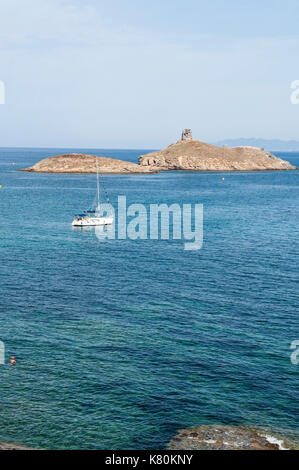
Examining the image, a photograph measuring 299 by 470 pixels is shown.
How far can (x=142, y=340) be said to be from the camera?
51.2 m

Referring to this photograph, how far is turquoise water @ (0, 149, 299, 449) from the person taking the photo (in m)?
38.1

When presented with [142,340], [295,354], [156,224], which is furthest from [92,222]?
[295,354]

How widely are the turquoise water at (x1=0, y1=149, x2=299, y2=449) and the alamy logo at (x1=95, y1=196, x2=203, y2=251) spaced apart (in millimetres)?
9624

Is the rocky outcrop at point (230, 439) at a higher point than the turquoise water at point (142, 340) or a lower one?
lower

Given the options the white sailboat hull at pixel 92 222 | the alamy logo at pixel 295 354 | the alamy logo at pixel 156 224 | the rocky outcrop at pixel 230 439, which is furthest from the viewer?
the white sailboat hull at pixel 92 222

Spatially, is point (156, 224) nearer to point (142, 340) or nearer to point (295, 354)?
point (142, 340)

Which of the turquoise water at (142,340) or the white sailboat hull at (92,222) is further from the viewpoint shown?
the white sailboat hull at (92,222)

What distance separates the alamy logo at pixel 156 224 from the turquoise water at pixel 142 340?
9624mm

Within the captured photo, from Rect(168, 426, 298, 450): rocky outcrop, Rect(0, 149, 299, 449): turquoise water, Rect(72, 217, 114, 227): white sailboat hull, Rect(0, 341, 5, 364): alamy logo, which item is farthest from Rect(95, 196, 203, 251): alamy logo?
→ Rect(168, 426, 298, 450): rocky outcrop

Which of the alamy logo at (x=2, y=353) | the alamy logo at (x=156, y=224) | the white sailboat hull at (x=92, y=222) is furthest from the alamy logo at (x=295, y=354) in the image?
the white sailboat hull at (x=92, y=222)

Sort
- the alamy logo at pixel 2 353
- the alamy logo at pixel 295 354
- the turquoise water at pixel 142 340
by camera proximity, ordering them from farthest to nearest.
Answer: the alamy logo at pixel 295 354, the alamy logo at pixel 2 353, the turquoise water at pixel 142 340

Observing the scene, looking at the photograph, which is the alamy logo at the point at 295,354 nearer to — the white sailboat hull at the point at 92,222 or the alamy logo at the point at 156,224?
the alamy logo at the point at 156,224

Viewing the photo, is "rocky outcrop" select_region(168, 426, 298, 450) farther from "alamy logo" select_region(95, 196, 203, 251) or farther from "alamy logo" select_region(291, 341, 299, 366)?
"alamy logo" select_region(95, 196, 203, 251)

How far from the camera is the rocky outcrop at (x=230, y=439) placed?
1345 inches
